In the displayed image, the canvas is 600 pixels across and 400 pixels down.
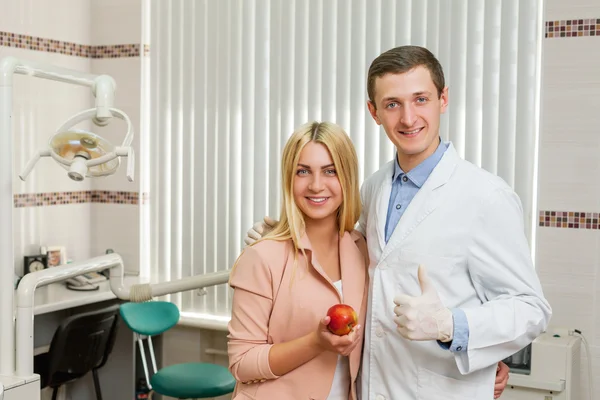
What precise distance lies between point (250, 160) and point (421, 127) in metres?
2.25

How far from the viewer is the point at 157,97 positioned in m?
4.23

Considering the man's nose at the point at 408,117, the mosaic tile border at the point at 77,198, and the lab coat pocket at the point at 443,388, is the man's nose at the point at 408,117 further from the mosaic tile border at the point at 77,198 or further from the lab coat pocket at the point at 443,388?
the mosaic tile border at the point at 77,198

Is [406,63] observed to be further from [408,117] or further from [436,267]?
[436,267]

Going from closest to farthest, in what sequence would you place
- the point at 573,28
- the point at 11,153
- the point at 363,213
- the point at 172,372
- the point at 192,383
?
the point at 363,213, the point at 11,153, the point at 573,28, the point at 192,383, the point at 172,372

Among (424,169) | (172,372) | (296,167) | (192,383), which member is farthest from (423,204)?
(172,372)

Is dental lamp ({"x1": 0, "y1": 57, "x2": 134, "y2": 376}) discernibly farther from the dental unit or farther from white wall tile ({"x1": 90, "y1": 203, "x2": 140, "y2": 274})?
white wall tile ({"x1": 90, "y1": 203, "x2": 140, "y2": 274})

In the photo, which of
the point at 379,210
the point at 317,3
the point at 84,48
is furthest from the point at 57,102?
the point at 379,210

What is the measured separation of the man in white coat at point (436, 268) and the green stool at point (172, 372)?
1660 mm

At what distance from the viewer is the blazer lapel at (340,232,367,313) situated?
6.27 ft

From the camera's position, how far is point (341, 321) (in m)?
1.68

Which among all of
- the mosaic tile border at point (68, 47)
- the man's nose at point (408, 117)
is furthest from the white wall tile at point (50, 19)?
the man's nose at point (408, 117)

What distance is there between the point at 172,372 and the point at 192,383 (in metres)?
0.17

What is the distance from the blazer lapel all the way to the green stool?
167 cm

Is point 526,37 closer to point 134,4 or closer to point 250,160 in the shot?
point 250,160
